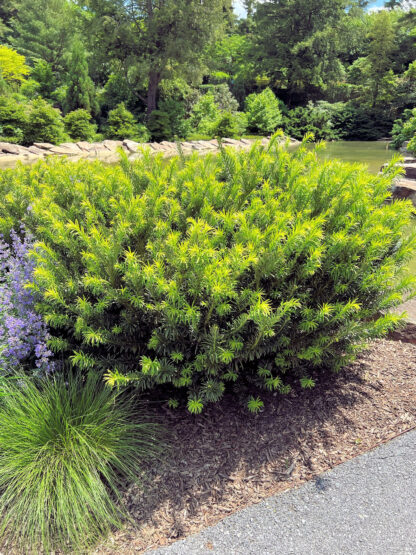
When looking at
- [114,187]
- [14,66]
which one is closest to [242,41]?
[14,66]

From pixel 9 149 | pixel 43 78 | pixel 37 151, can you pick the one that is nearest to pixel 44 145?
pixel 37 151

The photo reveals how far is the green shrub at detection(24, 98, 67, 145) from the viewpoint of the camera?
13.8 m

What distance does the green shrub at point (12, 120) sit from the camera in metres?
13.9

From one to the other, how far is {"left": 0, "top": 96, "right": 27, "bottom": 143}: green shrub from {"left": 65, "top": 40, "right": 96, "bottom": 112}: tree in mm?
4346

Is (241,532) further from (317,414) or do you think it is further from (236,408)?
(317,414)

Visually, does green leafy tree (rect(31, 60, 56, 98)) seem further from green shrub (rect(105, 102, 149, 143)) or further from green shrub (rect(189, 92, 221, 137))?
green shrub (rect(189, 92, 221, 137))

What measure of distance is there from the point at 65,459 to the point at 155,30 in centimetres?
2123

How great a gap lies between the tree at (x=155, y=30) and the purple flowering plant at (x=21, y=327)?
749 inches

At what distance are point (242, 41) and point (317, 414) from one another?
40.9 m

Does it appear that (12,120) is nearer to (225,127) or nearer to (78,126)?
(78,126)

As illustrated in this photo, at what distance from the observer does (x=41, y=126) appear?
45.9ft

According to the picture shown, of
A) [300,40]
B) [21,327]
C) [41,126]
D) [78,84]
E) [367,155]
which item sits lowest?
[367,155]

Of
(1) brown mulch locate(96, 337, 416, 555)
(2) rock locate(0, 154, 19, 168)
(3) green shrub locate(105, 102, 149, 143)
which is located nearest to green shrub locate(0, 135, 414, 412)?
(1) brown mulch locate(96, 337, 416, 555)

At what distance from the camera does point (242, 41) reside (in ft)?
116
